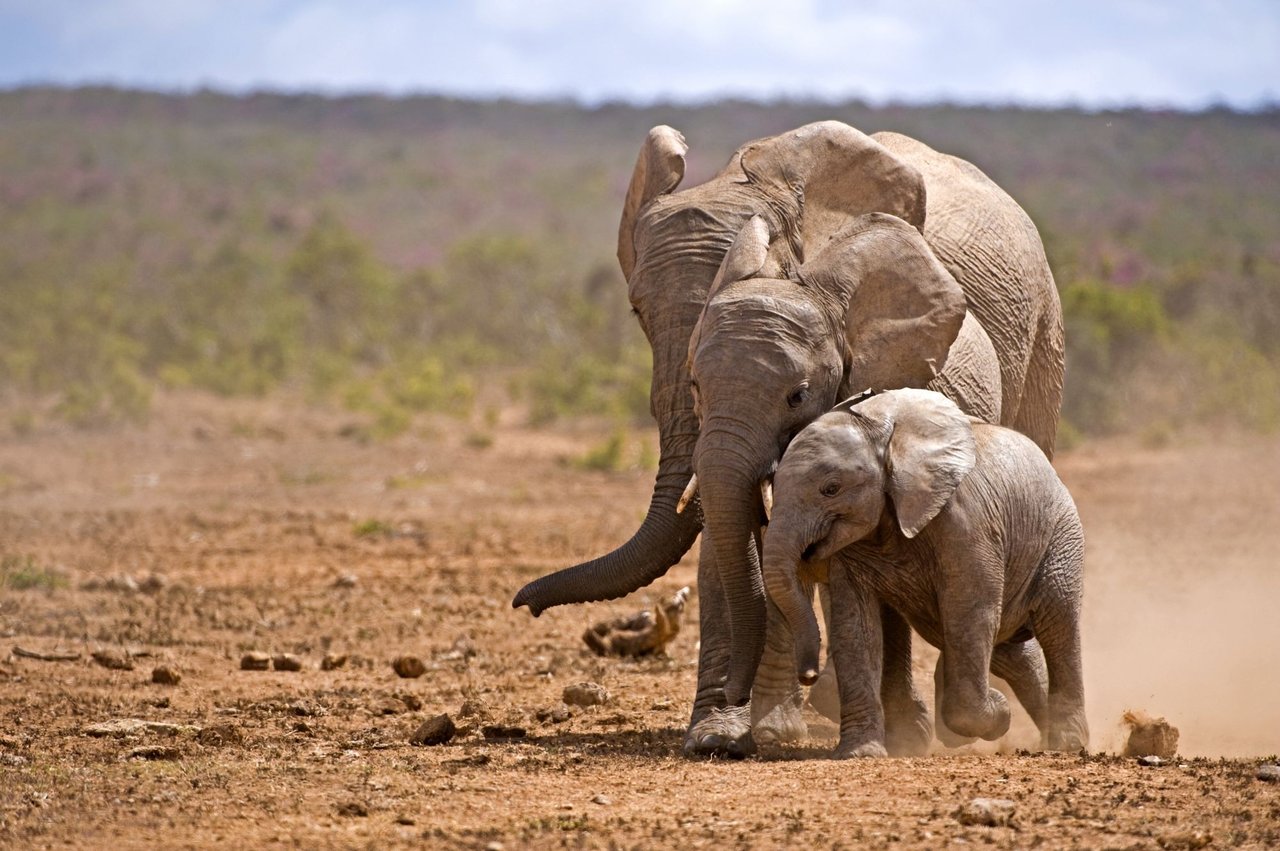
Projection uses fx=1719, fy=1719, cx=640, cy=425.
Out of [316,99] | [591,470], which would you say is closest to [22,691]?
[591,470]

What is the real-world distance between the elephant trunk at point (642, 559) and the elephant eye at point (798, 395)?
0.66 metres

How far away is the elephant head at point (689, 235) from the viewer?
664 cm

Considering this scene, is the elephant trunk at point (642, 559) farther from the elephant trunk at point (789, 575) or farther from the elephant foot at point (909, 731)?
the elephant foot at point (909, 731)

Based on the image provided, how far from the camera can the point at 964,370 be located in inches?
271

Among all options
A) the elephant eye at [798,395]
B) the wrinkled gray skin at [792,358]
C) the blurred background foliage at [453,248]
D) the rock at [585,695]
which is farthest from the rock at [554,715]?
the blurred background foliage at [453,248]

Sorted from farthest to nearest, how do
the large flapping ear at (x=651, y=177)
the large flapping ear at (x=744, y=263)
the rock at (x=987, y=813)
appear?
1. the large flapping ear at (x=651, y=177)
2. the large flapping ear at (x=744, y=263)
3. the rock at (x=987, y=813)

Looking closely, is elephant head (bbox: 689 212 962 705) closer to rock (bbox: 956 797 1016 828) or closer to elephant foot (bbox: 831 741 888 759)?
elephant foot (bbox: 831 741 888 759)

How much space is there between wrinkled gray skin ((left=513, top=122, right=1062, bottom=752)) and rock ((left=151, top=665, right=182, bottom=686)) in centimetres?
209

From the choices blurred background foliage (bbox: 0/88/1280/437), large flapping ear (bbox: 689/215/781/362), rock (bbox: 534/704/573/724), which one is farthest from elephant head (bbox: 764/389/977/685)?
blurred background foliage (bbox: 0/88/1280/437)

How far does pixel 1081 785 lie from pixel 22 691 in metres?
4.67

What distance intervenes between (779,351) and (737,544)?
27.7 inches

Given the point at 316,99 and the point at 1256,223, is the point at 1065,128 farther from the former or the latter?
the point at 316,99

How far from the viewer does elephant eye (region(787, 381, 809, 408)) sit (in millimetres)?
6125

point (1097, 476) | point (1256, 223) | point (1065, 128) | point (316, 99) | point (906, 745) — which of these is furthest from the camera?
point (316, 99)
